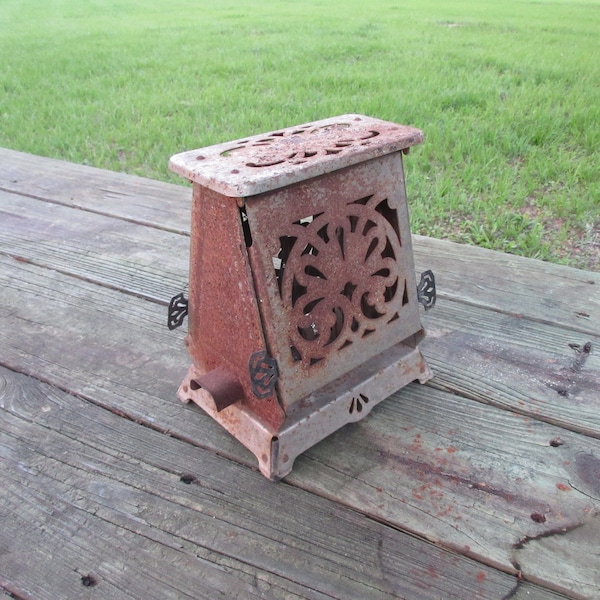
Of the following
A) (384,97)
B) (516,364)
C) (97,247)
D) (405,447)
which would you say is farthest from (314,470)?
(384,97)

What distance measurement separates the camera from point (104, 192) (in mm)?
2297

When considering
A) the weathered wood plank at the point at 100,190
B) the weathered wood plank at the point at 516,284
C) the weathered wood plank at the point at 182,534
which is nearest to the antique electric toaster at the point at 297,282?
the weathered wood plank at the point at 182,534

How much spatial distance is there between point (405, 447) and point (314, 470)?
18 cm

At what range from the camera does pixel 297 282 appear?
3.52 ft

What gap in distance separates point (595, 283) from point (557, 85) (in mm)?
2259

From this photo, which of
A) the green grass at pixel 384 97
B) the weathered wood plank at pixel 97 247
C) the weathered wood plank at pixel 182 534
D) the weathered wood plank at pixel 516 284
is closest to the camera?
the weathered wood plank at pixel 182 534

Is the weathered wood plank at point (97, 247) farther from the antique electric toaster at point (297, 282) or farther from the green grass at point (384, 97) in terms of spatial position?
the green grass at point (384, 97)

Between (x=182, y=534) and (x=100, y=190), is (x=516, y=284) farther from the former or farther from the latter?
(x=100, y=190)

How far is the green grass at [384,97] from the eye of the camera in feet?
7.64

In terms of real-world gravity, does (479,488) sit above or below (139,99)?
below

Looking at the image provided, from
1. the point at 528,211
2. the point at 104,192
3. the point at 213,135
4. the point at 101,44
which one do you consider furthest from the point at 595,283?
the point at 101,44

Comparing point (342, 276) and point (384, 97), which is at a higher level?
point (384, 97)

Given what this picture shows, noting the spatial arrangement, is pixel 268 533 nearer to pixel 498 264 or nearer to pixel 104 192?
pixel 498 264

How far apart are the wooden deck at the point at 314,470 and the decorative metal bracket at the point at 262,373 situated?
0.18m
